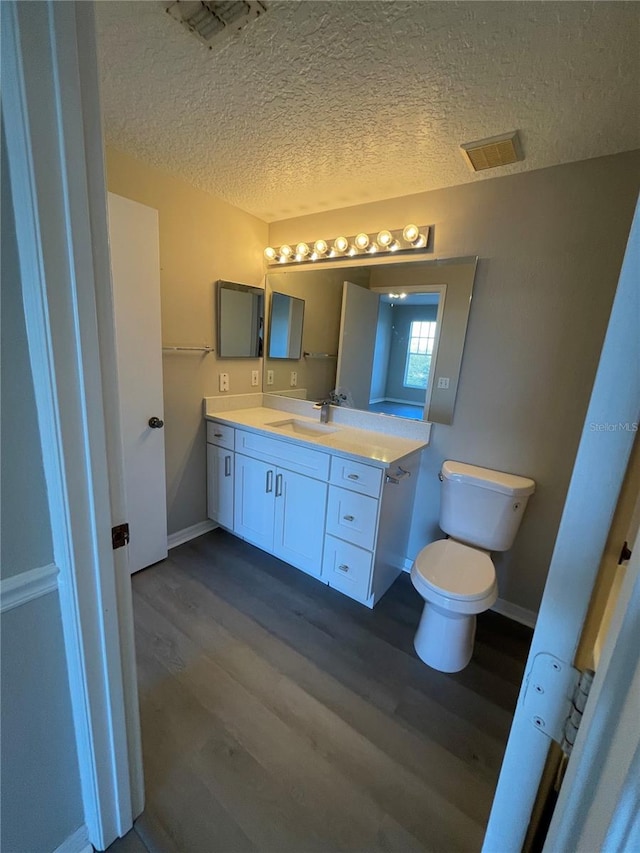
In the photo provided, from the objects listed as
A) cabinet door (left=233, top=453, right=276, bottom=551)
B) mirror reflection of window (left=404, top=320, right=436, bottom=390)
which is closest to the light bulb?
mirror reflection of window (left=404, top=320, right=436, bottom=390)

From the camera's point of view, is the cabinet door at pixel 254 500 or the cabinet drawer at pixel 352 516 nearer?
the cabinet drawer at pixel 352 516

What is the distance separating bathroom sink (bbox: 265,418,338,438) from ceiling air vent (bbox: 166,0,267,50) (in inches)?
67.5

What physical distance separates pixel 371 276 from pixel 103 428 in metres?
1.87

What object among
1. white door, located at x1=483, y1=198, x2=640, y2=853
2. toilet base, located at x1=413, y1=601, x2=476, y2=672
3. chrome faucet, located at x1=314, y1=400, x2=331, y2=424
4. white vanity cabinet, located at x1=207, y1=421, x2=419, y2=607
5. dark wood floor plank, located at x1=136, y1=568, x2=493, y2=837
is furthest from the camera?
chrome faucet, located at x1=314, y1=400, x2=331, y2=424

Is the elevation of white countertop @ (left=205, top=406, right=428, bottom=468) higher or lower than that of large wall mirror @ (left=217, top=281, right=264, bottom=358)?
lower

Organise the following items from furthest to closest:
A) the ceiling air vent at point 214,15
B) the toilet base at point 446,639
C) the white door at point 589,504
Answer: the toilet base at point 446,639 < the ceiling air vent at point 214,15 < the white door at point 589,504

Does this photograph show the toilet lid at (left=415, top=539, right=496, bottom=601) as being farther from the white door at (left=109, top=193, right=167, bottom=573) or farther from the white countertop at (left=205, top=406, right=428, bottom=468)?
the white door at (left=109, top=193, right=167, bottom=573)

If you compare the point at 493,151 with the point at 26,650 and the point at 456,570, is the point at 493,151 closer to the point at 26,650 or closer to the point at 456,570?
the point at 456,570

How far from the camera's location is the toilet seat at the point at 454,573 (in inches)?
55.8

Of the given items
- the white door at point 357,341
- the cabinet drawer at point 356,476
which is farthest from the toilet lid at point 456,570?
the white door at point 357,341

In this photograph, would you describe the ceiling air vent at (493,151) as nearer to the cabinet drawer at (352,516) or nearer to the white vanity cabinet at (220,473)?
the cabinet drawer at (352,516)

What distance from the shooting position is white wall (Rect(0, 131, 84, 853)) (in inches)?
25.9

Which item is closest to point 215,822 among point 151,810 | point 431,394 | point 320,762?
point 151,810

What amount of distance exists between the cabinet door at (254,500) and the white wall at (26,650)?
138 centimetres
